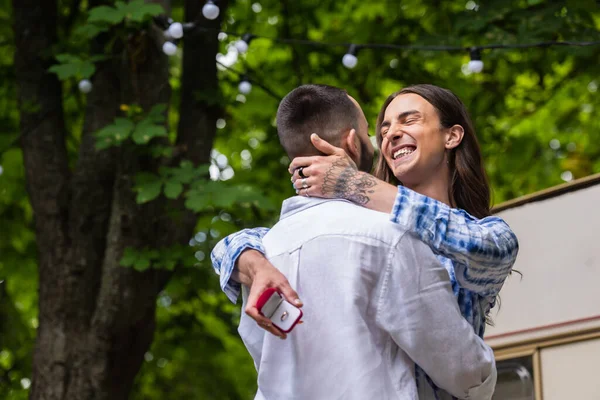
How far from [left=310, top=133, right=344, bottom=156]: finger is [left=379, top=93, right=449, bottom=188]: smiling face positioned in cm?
52

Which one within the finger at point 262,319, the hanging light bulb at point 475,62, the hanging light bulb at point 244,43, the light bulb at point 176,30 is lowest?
the hanging light bulb at point 244,43

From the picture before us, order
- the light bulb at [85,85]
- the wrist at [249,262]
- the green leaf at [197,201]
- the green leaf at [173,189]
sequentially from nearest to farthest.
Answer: the wrist at [249,262] → the green leaf at [197,201] → the green leaf at [173,189] → the light bulb at [85,85]

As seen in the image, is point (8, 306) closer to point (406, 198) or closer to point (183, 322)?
point (183, 322)

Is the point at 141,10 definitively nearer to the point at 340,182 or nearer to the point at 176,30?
the point at 176,30

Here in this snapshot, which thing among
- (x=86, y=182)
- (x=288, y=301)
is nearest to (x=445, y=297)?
(x=288, y=301)

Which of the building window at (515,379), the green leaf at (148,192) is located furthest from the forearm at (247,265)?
the green leaf at (148,192)

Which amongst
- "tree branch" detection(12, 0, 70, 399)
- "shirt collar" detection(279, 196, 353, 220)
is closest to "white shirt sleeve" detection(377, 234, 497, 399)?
"shirt collar" detection(279, 196, 353, 220)

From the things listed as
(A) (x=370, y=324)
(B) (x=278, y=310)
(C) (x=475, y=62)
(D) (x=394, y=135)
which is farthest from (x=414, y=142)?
(C) (x=475, y=62)

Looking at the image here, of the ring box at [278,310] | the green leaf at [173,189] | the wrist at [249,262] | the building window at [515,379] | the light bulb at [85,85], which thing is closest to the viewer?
the ring box at [278,310]

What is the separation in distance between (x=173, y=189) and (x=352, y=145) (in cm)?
339

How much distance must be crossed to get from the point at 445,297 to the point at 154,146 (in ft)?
13.4

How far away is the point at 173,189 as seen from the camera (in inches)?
229

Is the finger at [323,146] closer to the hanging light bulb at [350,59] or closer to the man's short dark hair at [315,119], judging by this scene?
the man's short dark hair at [315,119]

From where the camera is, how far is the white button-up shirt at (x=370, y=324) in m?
2.23
